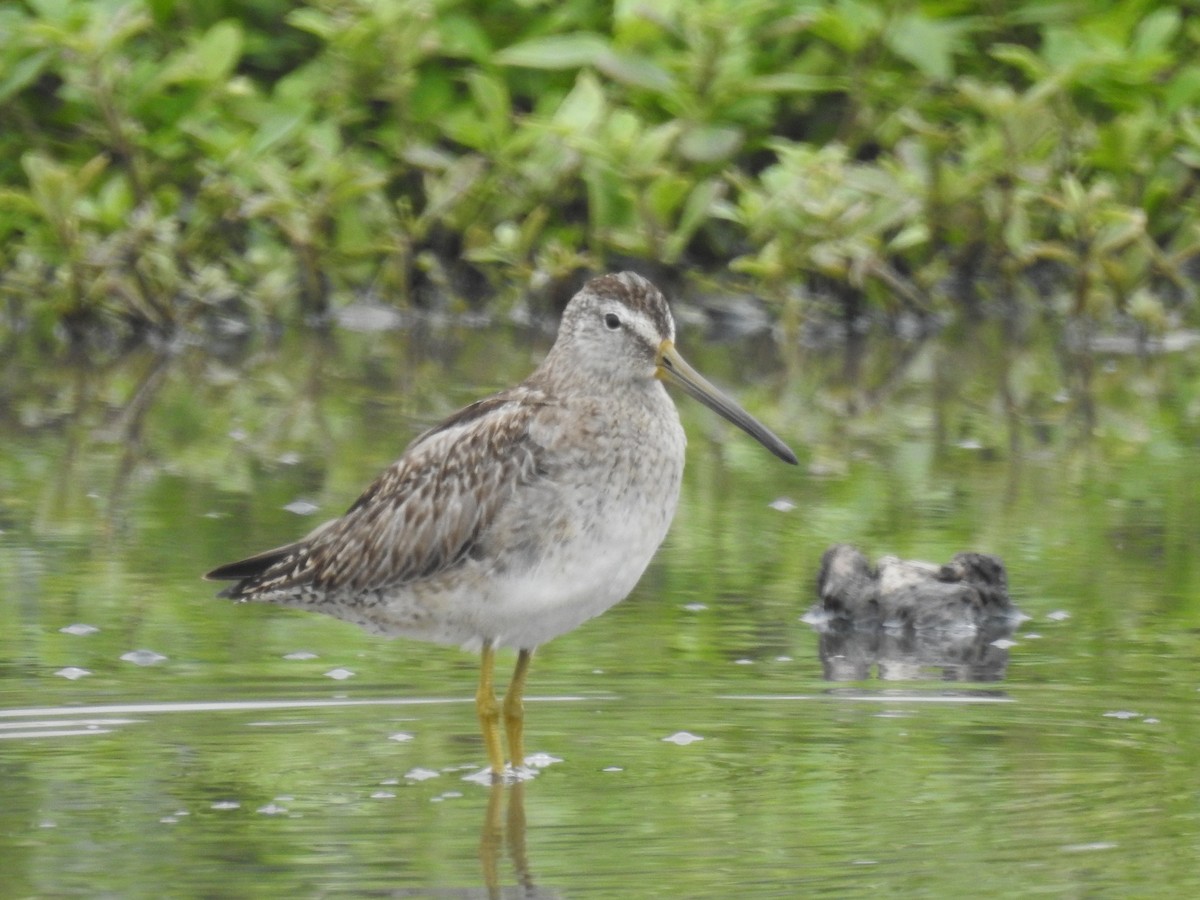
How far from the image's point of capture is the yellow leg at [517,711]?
616 cm

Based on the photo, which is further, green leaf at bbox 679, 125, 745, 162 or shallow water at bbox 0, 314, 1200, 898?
green leaf at bbox 679, 125, 745, 162

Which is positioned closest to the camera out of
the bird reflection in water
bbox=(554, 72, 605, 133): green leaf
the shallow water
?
the bird reflection in water

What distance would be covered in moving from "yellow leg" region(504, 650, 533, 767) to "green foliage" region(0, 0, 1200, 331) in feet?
23.6

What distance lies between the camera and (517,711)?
20.7ft

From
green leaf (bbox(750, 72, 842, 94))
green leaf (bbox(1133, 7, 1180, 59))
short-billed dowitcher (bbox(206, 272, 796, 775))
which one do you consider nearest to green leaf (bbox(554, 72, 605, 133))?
green leaf (bbox(750, 72, 842, 94))

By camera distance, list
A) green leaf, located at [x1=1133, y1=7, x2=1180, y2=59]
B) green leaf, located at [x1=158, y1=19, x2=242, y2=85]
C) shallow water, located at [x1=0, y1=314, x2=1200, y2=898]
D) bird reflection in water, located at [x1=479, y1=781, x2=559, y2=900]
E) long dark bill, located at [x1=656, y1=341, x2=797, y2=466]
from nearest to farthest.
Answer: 1. bird reflection in water, located at [x1=479, y1=781, x2=559, y2=900]
2. shallow water, located at [x1=0, y1=314, x2=1200, y2=898]
3. long dark bill, located at [x1=656, y1=341, x2=797, y2=466]
4. green leaf, located at [x1=158, y1=19, x2=242, y2=85]
5. green leaf, located at [x1=1133, y1=7, x2=1180, y2=59]

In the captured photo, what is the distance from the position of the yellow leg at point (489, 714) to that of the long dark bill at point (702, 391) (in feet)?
2.85

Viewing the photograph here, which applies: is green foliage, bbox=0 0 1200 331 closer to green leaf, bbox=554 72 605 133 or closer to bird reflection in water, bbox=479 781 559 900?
green leaf, bbox=554 72 605 133

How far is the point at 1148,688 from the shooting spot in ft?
22.0

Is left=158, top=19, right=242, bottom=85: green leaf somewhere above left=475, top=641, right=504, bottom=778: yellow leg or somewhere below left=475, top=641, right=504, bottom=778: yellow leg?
above

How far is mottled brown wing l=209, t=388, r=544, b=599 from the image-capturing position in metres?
6.20

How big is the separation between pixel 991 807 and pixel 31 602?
3.62 m

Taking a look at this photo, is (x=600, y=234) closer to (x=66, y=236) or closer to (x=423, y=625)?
(x=66, y=236)

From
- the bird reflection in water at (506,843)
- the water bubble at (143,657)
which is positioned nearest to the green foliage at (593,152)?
the water bubble at (143,657)
